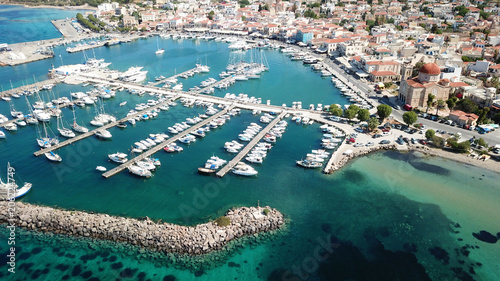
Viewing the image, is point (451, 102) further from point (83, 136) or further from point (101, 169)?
point (83, 136)

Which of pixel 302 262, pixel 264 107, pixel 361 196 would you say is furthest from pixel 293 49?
pixel 302 262

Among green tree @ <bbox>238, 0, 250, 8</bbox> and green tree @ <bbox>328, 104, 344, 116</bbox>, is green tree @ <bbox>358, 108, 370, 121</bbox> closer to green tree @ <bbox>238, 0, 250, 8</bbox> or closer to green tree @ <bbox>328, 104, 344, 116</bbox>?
green tree @ <bbox>328, 104, 344, 116</bbox>

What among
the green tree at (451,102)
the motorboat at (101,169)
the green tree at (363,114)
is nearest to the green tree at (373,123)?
the green tree at (363,114)

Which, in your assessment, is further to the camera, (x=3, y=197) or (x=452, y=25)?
(x=452, y=25)

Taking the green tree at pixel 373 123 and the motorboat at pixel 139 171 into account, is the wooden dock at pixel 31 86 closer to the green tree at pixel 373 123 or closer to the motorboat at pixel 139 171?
the motorboat at pixel 139 171

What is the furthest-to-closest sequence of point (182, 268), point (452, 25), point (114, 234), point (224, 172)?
point (452, 25)
point (224, 172)
point (114, 234)
point (182, 268)

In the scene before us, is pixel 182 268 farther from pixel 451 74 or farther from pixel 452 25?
pixel 452 25
